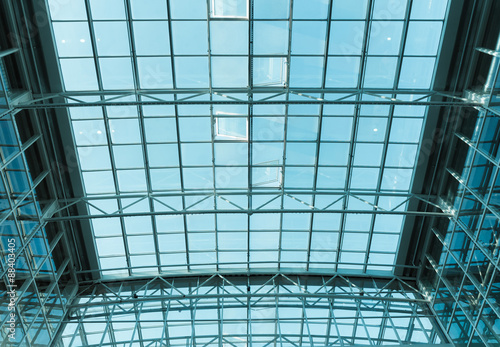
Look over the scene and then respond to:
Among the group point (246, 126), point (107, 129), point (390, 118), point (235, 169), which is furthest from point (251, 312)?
point (390, 118)

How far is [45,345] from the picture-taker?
887 inches

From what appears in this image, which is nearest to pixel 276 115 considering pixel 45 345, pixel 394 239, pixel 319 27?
pixel 319 27

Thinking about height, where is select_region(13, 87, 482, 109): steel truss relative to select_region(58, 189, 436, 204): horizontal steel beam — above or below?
above

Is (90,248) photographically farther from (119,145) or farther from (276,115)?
(276,115)

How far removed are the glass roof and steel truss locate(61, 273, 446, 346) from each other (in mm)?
1047

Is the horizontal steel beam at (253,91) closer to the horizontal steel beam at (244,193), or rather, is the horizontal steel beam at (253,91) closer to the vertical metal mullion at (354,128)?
the vertical metal mullion at (354,128)

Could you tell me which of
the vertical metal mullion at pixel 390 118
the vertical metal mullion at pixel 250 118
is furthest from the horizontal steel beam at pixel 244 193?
the vertical metal mullion at pixel 390 118

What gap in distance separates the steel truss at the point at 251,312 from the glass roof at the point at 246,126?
41.2 inches

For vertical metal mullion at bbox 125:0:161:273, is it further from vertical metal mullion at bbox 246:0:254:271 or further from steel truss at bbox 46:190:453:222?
vertical metal mullion at bbox 246:0:254:271

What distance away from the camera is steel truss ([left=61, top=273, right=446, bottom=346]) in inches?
953

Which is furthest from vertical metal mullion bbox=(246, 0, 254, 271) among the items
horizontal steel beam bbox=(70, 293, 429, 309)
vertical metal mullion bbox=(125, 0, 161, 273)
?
vertical metal mullion bbox=(125, 0, 161, 273)

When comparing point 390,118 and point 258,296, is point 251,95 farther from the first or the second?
point 258,296

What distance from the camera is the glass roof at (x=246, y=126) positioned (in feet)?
66.8

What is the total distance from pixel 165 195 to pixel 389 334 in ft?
43.5
